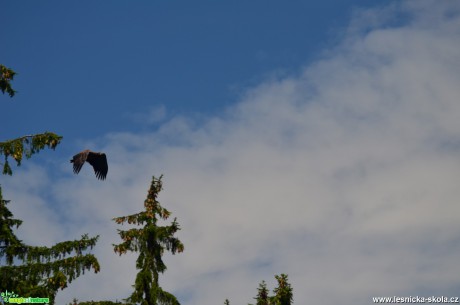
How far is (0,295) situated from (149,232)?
6277 millimetres

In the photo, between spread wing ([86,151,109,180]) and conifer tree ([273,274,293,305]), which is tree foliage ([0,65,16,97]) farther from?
conifer tree ([273,274,293,305])

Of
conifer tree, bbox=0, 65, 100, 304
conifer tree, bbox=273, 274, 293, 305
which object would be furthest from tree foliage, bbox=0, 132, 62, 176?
conifer tree, bbox=273, 274, 293, 305

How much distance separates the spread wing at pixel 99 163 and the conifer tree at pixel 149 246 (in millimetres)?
2506

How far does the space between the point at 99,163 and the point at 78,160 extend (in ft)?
5.77

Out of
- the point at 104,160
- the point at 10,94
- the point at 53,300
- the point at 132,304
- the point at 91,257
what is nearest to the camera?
the point at 53,300

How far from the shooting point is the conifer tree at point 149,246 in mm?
20891

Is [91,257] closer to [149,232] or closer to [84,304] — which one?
[84,304]

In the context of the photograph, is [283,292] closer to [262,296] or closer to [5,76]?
[262,296]

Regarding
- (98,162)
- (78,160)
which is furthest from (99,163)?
(78,160)

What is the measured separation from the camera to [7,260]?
1736cm

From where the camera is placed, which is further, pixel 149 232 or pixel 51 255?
pixel 149 232

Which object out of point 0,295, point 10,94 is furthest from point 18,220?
point 10,94

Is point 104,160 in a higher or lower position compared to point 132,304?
higher

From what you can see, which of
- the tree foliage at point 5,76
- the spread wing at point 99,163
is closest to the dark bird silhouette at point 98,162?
the spread wing at point 99,163
